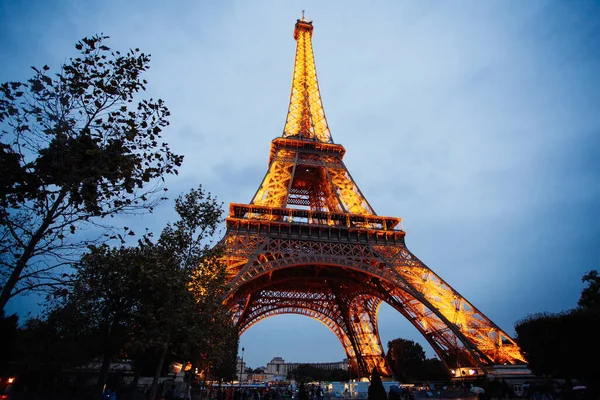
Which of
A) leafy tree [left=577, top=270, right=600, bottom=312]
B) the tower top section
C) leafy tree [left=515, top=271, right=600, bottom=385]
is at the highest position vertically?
the tower top section

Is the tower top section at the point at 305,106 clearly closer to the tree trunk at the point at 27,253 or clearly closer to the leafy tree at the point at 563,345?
the leafy tree at the point at 563,345

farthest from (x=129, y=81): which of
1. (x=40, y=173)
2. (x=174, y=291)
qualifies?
(x=174, y=291)

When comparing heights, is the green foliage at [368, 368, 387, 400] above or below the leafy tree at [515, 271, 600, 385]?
below

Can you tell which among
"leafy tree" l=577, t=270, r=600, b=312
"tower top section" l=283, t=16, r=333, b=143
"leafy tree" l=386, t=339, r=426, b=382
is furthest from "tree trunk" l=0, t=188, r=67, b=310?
"leafy tree" l=386, t=339, r=426, b=382

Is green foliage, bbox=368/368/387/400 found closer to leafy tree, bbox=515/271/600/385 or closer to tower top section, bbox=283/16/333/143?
leafy tree, bbox=515/271/600/385

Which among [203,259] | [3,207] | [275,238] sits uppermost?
[275,238]

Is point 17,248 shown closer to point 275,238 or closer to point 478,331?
point 275,238

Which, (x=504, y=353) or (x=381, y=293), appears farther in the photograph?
(x=381, y=293)
